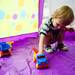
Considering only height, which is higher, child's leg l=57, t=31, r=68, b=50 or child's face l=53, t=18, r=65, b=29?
child's face l=53, t=18, r=65, b=29

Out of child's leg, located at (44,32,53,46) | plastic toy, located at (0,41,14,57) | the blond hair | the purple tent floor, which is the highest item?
the blond hair

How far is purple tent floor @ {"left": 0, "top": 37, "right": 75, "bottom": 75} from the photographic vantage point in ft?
2.95

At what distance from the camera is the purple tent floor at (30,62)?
2.95ft

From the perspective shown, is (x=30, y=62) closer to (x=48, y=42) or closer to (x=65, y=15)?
(x=48, y=42)

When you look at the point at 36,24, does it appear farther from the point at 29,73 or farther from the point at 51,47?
the point at 29,73

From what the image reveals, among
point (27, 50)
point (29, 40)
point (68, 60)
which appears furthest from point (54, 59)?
point (29, 40)

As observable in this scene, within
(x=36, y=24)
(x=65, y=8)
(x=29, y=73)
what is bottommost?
(x=29, y=73)

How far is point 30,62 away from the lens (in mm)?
986

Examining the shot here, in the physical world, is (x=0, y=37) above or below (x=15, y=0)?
below

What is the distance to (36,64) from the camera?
0.94 metres

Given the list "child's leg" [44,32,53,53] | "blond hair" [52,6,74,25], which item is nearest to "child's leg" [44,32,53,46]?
"child's leg" [44,32,53,53]

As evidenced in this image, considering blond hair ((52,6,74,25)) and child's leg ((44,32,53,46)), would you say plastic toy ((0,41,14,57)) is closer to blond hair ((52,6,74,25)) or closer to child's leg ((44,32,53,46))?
child's leg ((44,32,53,46))

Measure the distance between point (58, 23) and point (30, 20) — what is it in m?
0.33

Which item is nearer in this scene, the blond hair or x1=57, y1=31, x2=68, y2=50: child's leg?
the blond hair
